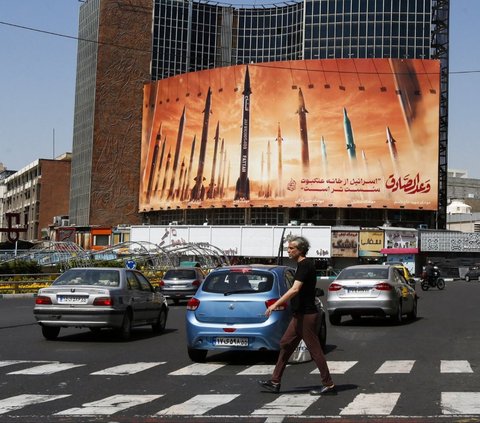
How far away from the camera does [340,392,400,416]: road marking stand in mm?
7641

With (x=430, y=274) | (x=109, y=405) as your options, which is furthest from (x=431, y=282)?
(x=109, y=405)

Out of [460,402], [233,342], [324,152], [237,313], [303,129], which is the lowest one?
[460,402]

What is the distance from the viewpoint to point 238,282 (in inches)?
481

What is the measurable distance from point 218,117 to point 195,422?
299ft

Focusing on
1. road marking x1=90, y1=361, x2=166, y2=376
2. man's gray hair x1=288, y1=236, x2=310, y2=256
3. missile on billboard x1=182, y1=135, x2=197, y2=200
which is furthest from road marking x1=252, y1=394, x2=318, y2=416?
missile on billboard x1=182, y1=135, x2=197, y2=200

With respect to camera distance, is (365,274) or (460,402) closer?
(460,402)

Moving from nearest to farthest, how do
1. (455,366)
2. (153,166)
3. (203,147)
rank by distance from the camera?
(455,366) → (203,147) → (153,166)

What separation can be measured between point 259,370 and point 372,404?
315 centimetres

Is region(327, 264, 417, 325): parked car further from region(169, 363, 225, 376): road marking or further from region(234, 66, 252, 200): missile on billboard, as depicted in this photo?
region(234, 66, 252, 200): missile on billboard

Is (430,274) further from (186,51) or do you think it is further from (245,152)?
(186,51)

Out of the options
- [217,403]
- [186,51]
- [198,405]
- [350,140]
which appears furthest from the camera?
[186,51]

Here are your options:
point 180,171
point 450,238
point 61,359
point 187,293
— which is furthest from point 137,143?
point 61,359

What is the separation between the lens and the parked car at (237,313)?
11562 mm

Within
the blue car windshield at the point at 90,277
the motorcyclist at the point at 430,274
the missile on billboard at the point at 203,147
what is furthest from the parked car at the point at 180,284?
the missile on billboard at the point at 203,147
